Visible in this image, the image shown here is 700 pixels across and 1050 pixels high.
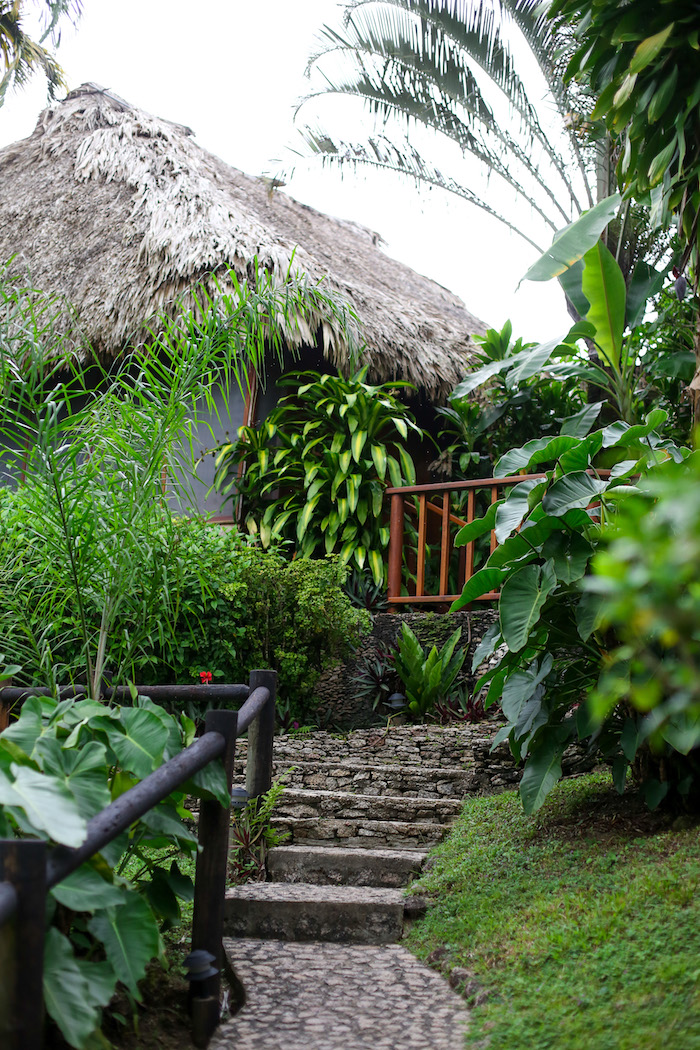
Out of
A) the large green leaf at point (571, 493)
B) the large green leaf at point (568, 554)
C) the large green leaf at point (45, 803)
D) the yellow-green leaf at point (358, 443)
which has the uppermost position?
the yellow-green leaf at point (358, 443)

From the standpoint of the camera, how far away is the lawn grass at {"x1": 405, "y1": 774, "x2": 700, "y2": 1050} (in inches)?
86.8

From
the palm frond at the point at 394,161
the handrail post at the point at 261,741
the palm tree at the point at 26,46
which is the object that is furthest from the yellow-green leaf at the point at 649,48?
the palm tree at the point at 26,46

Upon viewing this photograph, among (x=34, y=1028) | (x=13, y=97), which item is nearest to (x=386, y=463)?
(x=34, y=1028)

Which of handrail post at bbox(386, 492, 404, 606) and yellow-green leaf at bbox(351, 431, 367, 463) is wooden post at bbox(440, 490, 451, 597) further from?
yellow-green leaf at bbox(351, 431, 367, 463)

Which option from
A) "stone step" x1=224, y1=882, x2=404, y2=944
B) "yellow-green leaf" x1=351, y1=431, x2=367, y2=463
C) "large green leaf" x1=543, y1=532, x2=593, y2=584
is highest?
"yellow-green leaf" x1=351, y1=431, x2=367, y2=463

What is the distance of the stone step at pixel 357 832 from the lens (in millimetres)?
4238

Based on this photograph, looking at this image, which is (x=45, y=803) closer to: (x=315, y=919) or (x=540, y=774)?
(x=315, y=919)

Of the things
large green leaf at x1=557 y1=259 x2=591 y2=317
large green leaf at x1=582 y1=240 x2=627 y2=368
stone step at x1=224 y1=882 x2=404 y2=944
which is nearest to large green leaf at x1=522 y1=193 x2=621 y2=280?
large green leaf at x1=582 y1=240 x2=627 y2=368

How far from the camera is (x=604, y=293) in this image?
5535mm

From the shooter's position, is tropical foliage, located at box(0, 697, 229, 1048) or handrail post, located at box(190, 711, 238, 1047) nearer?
tropical foliage, located at box(0, 697, 229, 1048)

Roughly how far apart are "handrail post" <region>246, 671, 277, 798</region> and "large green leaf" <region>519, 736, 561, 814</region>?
43.3 inches

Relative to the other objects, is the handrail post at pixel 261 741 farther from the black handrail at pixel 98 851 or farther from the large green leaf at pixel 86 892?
the large green leaf at pixel 86 892

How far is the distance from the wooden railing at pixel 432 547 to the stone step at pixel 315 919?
266 centimetres

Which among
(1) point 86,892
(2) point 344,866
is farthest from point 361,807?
(1) point 86,892
